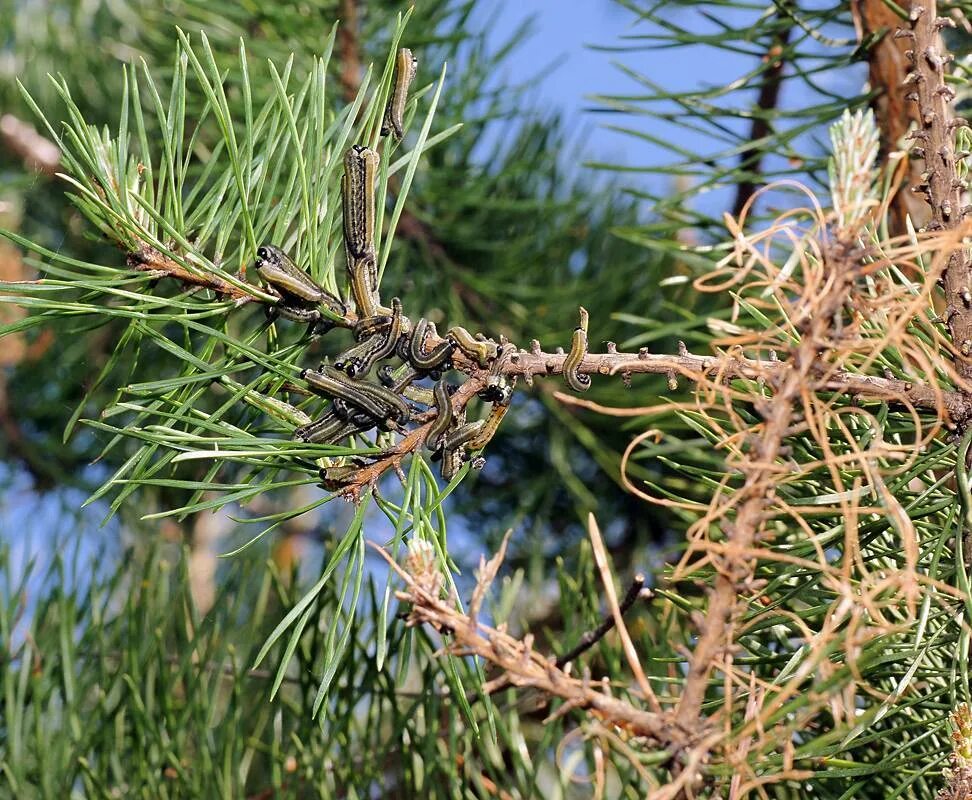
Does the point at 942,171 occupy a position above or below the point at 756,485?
above

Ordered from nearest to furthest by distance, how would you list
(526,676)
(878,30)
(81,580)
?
1. (526,676)
2. (878,30)
3. (81,580)

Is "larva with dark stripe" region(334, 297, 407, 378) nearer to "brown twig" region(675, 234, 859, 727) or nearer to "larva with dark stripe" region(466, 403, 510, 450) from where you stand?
"larva with dark stripe" region(466, 403, 510, 450)

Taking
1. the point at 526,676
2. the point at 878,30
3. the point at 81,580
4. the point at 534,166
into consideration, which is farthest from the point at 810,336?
the point at 534,166

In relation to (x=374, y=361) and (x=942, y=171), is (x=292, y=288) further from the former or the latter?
(x=942, y=171)

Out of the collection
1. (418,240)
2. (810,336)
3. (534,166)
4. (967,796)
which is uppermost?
(534,166)

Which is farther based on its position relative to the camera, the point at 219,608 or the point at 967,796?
the point at 219,608

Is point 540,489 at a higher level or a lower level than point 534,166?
lower

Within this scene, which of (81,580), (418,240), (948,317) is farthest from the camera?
(418,240)

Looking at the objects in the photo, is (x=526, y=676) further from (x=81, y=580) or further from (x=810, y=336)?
(x=81, y=580)

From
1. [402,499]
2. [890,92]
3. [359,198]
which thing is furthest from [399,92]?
[890,92]

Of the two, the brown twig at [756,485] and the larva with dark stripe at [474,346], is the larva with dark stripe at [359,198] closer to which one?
the larva with dark stripe at [474,346]
